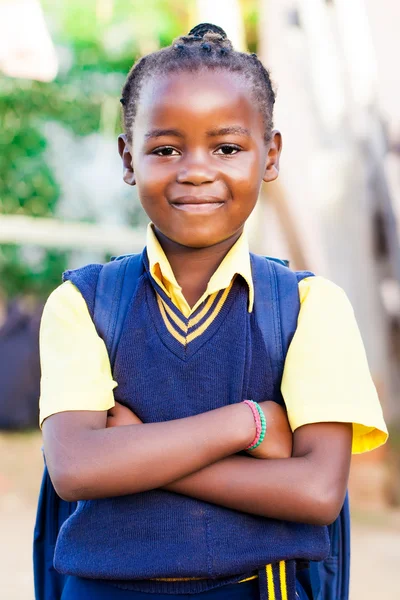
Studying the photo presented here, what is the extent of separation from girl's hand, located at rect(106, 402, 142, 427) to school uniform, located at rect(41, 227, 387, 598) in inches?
0.6

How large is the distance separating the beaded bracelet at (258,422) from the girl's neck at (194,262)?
10.4 inches

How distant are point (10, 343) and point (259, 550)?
634 cm

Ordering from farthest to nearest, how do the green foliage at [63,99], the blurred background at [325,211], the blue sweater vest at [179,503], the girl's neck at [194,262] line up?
1. the green foliage at [63,99]
2. the blurred background at [325,211]
3. the girl's neck at [194,262]
4. the blue sweater vest at [179,503]

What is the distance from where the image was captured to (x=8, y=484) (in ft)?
18.6

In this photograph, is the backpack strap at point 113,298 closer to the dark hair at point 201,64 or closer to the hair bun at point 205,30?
the dark hair at point 201,64

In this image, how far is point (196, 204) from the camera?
1520 millimetres

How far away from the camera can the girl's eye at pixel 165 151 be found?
1540 mm

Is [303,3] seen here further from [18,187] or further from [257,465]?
[18,187]

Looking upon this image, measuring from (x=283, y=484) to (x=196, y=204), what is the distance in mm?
479

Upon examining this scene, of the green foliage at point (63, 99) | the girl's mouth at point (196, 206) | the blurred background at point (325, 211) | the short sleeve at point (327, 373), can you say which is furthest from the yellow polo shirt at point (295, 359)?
the green foliage at point (63, 99)

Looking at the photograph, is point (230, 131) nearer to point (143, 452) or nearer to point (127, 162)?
point (127, 162)

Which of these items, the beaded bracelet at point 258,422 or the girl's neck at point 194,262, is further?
the girl's neck at point 194,262

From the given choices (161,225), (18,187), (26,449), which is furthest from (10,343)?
(161,225)

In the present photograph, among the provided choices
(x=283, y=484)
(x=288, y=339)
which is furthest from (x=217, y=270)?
(x=283, y=484)
